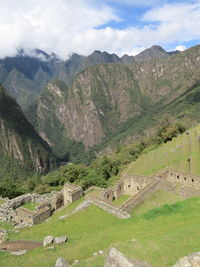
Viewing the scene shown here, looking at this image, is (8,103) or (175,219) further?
(8,103)

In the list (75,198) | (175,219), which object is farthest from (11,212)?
(175,219)

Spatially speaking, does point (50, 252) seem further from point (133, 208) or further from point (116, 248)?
point (133, 208)

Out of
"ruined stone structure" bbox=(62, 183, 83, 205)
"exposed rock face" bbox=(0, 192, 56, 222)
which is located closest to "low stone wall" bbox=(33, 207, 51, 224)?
"ruined stone structure" bbox=(62, 183, 83, 205)

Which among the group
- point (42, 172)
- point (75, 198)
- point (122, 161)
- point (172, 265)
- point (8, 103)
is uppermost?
point (8, 103)

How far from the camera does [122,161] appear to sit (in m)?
70.3

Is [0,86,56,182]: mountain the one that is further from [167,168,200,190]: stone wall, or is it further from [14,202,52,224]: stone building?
[167,168,200,190]: stone wall

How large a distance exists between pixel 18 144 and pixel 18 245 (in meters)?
164

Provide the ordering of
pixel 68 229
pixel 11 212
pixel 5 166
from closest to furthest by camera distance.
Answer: pixel 68 229
pixel 11 212
pixel 5 166

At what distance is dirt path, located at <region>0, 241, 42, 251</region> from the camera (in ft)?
64.9

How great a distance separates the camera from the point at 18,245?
67.4ft

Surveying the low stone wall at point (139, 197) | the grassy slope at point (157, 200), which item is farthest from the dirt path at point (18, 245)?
the grassy slope at point (157, 200)

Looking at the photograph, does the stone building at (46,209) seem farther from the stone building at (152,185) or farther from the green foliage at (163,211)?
the green foliage at (163,211)

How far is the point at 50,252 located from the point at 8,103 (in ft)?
602

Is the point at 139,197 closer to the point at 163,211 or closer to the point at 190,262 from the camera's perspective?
the point at 163,211
